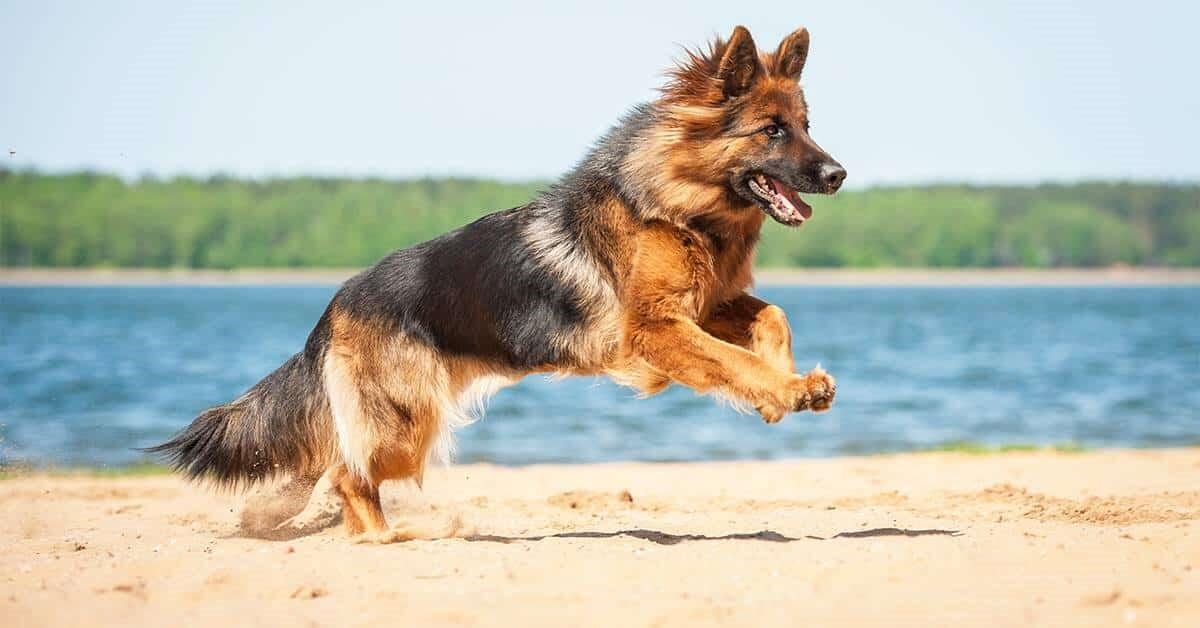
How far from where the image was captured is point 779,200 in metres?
6.47

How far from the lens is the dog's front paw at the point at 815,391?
20.1 feet

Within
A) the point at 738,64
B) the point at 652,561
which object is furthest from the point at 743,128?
the point at 652,561

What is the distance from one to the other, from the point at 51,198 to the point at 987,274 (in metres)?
83.5

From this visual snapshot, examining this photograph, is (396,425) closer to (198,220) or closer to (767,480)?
(767,480)

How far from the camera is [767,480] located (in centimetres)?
1069

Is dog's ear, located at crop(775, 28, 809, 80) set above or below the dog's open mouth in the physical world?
above

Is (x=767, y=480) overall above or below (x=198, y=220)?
below

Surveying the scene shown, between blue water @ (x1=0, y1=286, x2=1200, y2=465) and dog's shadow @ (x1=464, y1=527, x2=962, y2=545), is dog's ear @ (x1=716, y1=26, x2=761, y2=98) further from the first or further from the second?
dog's shadow @ (x1=464, y1=527, x2=962, y2=545)

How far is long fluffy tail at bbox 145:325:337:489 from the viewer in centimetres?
730

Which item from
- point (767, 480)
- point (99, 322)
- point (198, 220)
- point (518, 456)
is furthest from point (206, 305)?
point (767, 480)

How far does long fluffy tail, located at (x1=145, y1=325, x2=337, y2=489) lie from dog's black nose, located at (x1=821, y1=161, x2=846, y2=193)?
3153 mm

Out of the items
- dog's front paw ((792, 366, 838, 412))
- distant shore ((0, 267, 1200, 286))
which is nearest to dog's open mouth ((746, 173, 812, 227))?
dog's front paw ((792, 366, 838, 412))

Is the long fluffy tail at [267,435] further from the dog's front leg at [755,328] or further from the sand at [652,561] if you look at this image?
the dog's front leg at [755,328]

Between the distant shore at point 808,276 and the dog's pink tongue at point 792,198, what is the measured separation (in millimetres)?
94360
